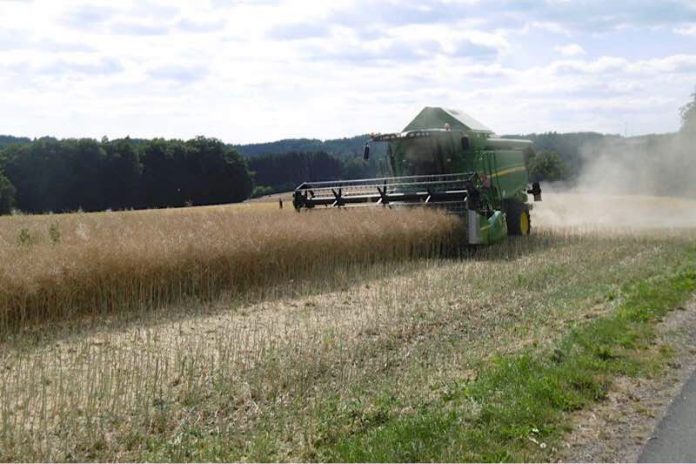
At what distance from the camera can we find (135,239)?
37.4 ft

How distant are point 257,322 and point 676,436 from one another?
5582 mm

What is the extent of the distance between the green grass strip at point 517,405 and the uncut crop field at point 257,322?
6.7 inches

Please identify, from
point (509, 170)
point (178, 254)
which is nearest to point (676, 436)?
point (178, 254)

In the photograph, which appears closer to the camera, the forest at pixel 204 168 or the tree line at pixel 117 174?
the forest at pixel 204 168

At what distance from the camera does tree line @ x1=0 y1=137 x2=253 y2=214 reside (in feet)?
177

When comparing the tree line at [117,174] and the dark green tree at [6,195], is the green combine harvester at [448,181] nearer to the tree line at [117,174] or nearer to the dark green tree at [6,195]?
the tree line at [117,174]

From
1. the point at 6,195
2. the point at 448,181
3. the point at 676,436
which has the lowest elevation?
the point at 676,436

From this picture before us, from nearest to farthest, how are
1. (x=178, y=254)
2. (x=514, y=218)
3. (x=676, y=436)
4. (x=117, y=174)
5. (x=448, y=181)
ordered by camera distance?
(x=676, y=436) → (x=178, y=254) → (x=448, y=181) → (x=514, y=218) → (x=117, y=174)

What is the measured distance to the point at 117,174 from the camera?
57656 mm

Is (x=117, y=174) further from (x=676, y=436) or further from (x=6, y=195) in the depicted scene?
(x=676, y=436)

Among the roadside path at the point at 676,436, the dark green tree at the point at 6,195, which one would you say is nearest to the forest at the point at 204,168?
the dark green tree at the point at 6,195

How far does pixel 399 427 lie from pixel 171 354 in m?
3.38

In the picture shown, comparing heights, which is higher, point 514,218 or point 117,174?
point 117,174

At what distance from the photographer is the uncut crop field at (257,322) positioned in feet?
18.5
